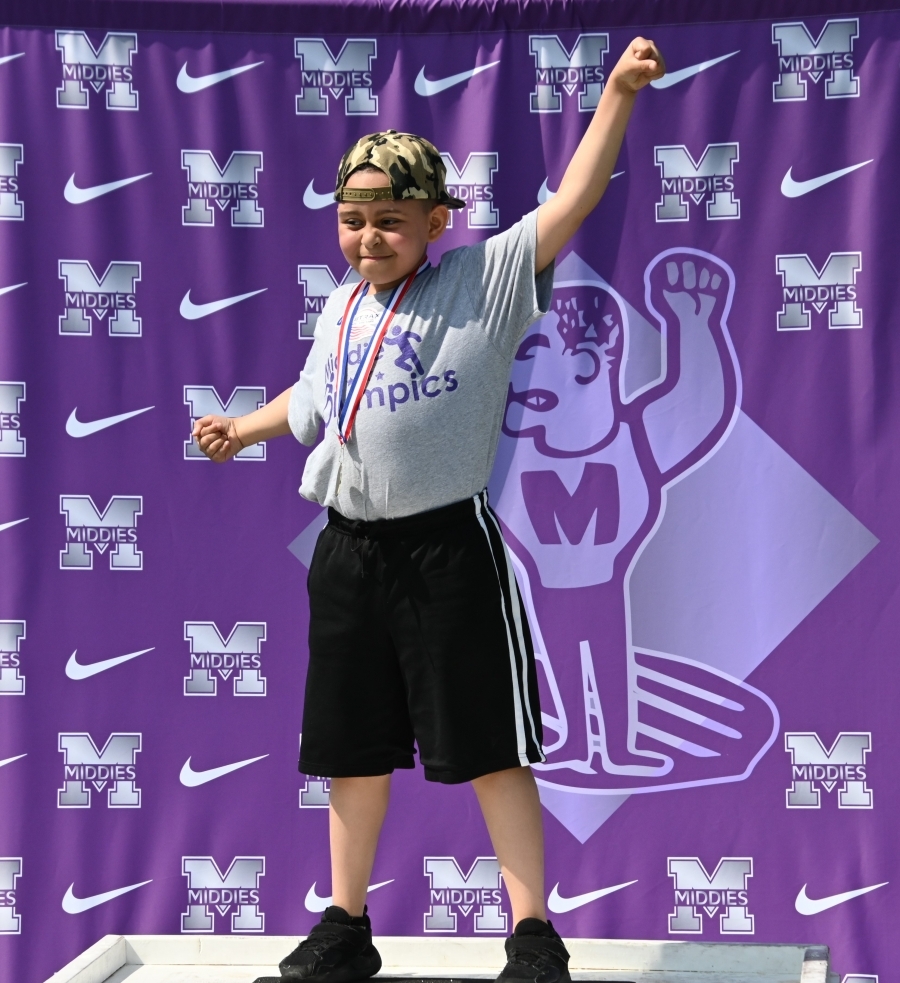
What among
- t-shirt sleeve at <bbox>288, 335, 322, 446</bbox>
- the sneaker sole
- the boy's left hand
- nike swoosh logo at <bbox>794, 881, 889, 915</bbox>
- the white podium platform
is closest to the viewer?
the boy's left hand

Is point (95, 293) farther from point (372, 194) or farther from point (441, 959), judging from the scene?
point (441, 959)

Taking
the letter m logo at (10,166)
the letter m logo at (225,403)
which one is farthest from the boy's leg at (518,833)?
the letter m logo at (10,166)

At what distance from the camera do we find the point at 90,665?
2.98 metres

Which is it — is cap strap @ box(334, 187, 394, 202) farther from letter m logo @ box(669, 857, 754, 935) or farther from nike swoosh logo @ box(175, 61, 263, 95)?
letter m logo @ box(669, 857, 754, 935)

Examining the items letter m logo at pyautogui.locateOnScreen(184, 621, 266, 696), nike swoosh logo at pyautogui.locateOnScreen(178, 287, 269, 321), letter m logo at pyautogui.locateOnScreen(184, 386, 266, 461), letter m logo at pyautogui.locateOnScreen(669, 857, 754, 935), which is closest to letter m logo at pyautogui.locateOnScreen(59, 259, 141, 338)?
nike swoosh logo at pyautogui.locateOnScreen(178, 287, 269, 321)

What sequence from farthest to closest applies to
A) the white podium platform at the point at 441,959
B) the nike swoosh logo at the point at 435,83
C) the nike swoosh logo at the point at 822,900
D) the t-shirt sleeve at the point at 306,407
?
the nike swoosh logo at the point at 435,83 < the nike swoosh logo at the point at 822,900 < the white podium platform at the point at 441,959 < the t-shirt sleeve at the point at 306,407

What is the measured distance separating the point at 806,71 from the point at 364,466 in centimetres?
154

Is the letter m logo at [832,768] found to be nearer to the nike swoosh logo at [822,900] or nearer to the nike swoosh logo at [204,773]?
the nike swoosh logo at [822,900]

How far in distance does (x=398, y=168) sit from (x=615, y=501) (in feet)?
3.74

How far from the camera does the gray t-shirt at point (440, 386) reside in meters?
2.05

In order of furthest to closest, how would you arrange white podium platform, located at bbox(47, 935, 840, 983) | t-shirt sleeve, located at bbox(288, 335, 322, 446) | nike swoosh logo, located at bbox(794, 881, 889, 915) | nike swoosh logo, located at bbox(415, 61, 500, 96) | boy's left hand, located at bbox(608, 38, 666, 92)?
nike swoosh logo, located at bbox(415, 61, 500, 96), nike swoosh logo, located at bbox(794, 881, 889, 915), white podium platform, located at bbox(47, 935, 840, 983), t-shirt sleeve, located at bbox(288, 335, 322, 446), boy's left hand, located at bbox(608, 38, 666, 92)

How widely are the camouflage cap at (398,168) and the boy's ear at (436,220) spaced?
0.01m

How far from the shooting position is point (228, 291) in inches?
117

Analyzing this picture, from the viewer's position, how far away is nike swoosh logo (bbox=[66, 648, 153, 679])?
117 inches
